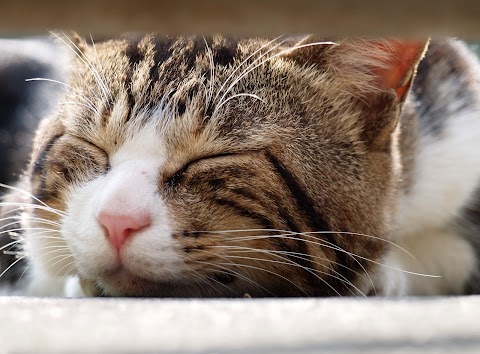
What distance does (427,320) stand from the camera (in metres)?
0.81

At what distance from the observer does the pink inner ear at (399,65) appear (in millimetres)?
1420

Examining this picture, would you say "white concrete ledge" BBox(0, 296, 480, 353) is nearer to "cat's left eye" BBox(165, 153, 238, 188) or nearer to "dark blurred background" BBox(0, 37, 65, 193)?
"cat's left eye" BBox(165, 153, 238, 188)

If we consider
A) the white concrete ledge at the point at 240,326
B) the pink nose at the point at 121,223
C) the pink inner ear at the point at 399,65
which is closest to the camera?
the white concrete ledge at the point at 240,326

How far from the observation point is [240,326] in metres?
0.77

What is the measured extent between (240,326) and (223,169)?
0.58 metres

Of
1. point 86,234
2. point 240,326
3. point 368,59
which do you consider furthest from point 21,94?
point 240,326

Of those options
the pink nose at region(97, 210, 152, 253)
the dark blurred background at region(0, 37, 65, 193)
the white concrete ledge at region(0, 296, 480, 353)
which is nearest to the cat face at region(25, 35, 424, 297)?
the pink nose at region(97, 210, 152, 253)

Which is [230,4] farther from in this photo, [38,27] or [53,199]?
[53,199]

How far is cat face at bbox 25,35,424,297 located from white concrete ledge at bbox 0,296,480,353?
1.15ft

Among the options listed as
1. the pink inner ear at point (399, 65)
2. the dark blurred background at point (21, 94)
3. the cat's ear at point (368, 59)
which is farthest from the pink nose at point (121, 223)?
the dark blurred background at point (21, 94)

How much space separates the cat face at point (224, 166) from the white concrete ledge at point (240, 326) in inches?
13.8

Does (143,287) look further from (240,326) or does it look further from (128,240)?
(240,326)

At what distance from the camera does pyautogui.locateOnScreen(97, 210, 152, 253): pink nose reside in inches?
46.3

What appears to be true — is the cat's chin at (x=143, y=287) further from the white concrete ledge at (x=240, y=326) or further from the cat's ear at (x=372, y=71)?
the cat's ear at (x=372, y=71)
